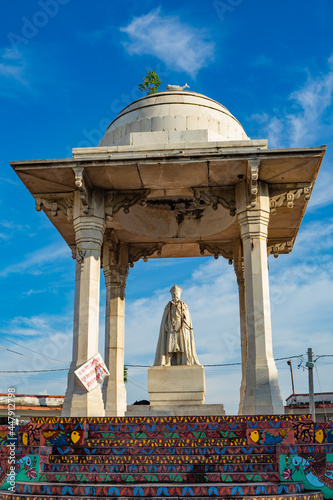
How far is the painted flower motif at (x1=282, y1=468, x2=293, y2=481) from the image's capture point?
930 centimetres

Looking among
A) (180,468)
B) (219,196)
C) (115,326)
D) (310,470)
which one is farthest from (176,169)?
(310,470)

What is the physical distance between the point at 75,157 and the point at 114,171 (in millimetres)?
1118

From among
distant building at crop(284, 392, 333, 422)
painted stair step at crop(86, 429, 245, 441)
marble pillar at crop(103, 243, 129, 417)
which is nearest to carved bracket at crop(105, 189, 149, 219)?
marble pillar at crop(103, 243, 129, 417)

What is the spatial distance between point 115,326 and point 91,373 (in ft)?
16.2

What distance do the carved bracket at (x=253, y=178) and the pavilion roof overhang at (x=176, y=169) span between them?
40 mm

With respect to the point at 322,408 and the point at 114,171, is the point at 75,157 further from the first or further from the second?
the point at 322,408

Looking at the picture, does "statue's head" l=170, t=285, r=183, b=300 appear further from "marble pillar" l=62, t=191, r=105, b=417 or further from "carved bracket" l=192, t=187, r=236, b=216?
"marble pillar" l=62, t=191, r=105, b=417

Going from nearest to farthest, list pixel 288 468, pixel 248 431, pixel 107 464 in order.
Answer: pixel 288 468 < pixel 107 464 < pixel 248 431

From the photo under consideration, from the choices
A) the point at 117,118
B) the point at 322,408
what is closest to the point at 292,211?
the point at 117,118

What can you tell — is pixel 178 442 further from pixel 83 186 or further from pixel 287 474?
pixel 83 186

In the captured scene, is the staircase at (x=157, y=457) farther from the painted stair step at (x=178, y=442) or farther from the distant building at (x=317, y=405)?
the distant building at (x=317, y=405)

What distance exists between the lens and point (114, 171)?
1519 centimetres

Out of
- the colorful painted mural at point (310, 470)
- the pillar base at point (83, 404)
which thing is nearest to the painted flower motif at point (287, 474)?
the colorful painted mural at point (310, 470)

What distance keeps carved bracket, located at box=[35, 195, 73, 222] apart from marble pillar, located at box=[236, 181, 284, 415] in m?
4.93
